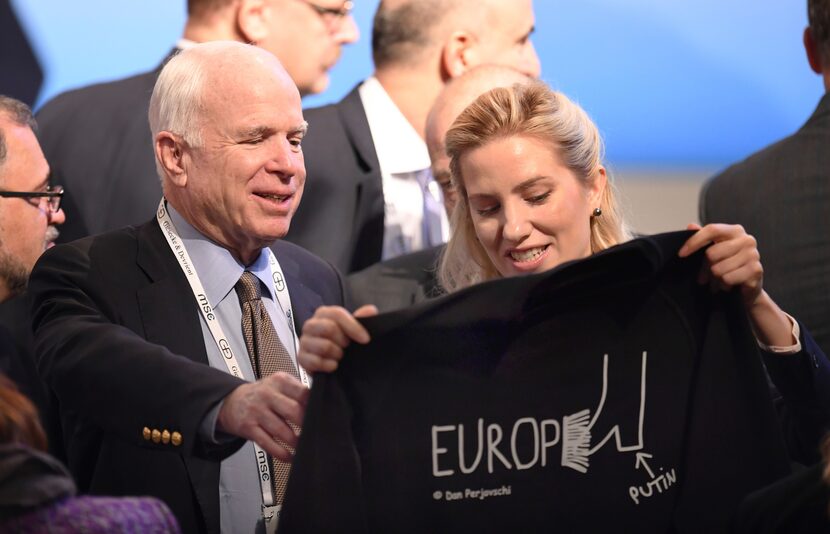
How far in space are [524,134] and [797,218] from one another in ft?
2.62

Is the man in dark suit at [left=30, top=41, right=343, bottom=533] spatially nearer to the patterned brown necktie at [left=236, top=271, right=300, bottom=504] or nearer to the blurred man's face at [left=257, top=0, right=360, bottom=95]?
the patterned brown necktie at [left=236, top=271, right=300, bottom=504]

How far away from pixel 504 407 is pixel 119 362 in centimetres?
68

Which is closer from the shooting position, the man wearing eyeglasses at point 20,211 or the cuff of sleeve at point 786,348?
the cuff of sleeve at point 786,348

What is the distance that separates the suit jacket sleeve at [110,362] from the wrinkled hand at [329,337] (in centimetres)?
25

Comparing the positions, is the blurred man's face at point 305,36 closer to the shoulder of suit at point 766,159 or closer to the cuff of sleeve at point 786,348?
the shoulder of suit at point 766,159

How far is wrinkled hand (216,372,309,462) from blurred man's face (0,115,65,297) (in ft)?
3.77

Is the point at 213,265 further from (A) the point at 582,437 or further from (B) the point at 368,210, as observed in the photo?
(B) the point at 368,210

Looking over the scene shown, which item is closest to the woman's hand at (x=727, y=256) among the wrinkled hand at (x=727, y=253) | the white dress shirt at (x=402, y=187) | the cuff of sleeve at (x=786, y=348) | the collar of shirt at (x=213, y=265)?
the wrinkled hand at (x=727, y=253)

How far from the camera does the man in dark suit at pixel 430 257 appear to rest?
328cm

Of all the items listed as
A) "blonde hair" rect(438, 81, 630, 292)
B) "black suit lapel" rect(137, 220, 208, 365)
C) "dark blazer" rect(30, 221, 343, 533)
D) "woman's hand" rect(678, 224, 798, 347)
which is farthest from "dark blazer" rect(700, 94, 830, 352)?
"black suit lapel" rect(137, 220, 208, 365)

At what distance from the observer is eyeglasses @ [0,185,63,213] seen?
3.17 metres

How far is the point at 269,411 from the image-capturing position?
2.16 meters

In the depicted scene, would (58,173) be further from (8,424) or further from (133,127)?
(8,424)

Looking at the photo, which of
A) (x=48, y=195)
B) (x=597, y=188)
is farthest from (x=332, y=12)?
(x=597, y=188)
